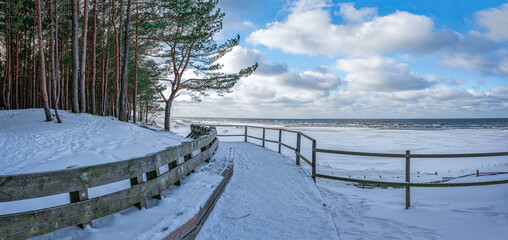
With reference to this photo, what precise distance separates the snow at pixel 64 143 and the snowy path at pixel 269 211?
3.52 m

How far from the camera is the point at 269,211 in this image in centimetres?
369

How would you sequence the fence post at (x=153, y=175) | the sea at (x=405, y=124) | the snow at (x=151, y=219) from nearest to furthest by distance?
the snow at (x=151, y=219)
the fence post at (x=153, y=175)
the sea at (x=405, y=124)

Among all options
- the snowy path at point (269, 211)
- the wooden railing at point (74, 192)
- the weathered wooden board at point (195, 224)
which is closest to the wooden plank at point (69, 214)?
the wooden railing at point (74, 192)

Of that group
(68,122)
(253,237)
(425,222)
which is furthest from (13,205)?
(68,122)

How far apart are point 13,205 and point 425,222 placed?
5.51 meters

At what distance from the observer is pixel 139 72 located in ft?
59.5

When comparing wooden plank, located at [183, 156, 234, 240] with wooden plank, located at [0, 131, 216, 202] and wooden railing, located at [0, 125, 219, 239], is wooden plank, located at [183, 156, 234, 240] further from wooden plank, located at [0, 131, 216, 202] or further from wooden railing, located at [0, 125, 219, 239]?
wooden plank, located at [0, 131, 216, 202]

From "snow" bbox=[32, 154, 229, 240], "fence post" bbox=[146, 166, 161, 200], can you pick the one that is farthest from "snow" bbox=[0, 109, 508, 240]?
"fence post" bbox=[146, 166, 161, 200]

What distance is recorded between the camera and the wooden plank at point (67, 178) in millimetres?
1715

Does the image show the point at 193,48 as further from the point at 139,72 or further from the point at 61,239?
the point at 61,239

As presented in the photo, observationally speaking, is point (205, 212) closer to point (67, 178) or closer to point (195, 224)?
point (195, 224)

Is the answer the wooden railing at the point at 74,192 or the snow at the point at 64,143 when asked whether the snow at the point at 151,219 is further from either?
the snow at the point at 64,143

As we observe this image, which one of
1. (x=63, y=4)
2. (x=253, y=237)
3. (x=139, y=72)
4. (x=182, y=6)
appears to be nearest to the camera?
(x=253, y=237)

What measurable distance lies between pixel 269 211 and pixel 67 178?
2631mm
